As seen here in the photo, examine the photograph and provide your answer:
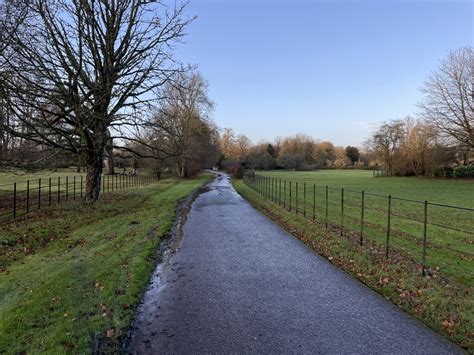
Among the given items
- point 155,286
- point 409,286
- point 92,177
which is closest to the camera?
point 409,286

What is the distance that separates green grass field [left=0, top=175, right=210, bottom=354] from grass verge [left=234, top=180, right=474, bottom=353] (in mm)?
3702

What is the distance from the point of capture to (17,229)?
409 inches

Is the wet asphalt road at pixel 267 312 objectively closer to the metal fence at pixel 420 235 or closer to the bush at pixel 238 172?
the metal fence at pixel 420 235

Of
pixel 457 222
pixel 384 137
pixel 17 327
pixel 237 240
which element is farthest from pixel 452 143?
pixel 17 327

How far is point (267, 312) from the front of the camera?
15.7 ft

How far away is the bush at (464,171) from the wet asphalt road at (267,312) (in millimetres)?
49023

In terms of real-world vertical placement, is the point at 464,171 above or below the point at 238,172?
above

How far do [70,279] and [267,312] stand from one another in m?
3.43

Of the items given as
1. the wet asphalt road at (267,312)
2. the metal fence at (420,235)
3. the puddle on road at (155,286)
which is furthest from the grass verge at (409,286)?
the puddle on road at (155,286)

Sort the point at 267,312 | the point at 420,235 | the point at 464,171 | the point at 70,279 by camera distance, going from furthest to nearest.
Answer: the point at 464,171, the point at 420,235, the point at 70,279, the point at 267,312

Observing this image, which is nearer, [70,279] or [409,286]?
[409,286]

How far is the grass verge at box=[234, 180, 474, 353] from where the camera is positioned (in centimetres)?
443

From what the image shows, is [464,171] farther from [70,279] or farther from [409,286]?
[70,279]

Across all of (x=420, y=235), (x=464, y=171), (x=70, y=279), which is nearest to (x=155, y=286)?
(x=70, y=279)
